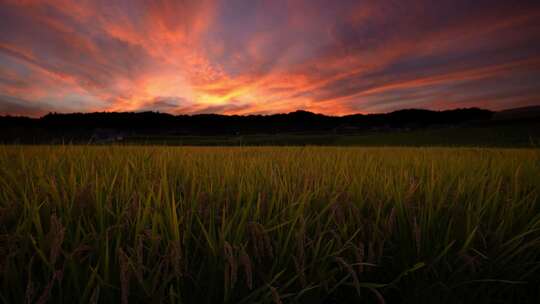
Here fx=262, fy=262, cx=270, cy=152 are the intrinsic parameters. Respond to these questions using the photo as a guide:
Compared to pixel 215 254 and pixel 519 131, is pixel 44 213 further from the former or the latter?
pixel 519 131

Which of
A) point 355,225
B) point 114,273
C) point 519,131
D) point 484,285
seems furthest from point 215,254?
point 519,131

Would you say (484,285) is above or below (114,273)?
below

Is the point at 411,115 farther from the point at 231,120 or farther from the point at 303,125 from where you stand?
the point at 231,120

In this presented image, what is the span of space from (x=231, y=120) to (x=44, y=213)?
89015mm

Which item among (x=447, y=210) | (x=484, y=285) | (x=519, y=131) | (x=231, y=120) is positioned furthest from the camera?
(x=231, y=120)

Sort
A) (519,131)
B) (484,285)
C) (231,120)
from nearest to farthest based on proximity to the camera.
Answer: (484,285), (519,131), (231,120)

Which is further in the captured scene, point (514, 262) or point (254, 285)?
point (514, 262)

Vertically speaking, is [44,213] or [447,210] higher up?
[44,213]

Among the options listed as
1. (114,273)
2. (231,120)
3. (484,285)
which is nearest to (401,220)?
(484,285)

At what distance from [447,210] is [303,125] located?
8945 cm

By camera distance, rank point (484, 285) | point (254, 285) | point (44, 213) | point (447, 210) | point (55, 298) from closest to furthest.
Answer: point (55, 298) < point (254, 285) < point (484, 285) < point (44, 213) < point (447, 210)

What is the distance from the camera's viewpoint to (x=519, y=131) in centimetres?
3095

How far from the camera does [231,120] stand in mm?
88812

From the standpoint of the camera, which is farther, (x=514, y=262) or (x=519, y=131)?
(x=519, y=131)
